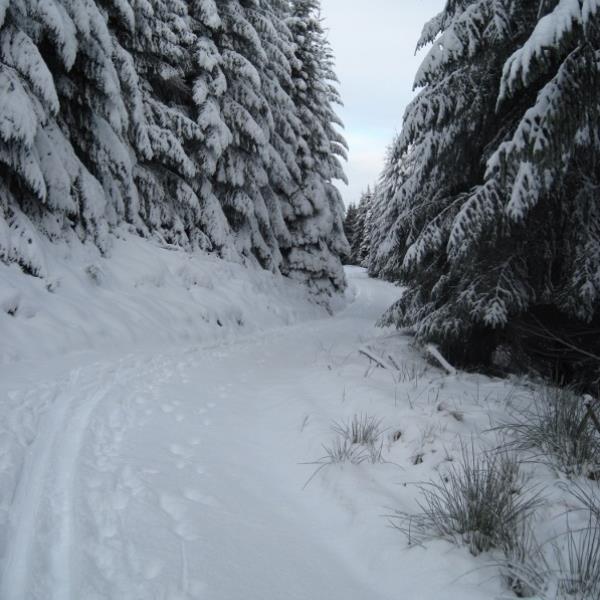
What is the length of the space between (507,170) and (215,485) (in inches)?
165

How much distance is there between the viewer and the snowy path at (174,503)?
1.98m

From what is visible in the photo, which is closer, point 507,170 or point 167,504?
point 167,504

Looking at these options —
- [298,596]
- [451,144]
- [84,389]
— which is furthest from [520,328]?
[84,389]

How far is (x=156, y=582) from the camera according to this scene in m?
1.93

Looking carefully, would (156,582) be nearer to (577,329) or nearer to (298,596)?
(298,596)

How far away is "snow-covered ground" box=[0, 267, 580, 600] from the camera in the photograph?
1998 mm

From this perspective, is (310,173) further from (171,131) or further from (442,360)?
(442,360)

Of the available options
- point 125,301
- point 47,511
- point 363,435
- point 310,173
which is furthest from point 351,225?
point 47,511

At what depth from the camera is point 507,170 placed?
4289 millimetres

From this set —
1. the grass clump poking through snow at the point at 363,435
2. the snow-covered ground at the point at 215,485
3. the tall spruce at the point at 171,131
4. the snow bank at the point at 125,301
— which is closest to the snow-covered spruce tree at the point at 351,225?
the tall spruce at the point at 171,131

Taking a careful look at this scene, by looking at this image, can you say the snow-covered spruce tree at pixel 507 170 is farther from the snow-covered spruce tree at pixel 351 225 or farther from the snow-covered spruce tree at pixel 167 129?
the snow-covered spruce tree at pixel 351 225

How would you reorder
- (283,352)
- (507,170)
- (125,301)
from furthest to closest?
(283,352) → (125,301) → (507,170)

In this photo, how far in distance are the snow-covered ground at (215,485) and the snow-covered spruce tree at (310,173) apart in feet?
42.6

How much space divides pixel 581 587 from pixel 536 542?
0.94 feet
